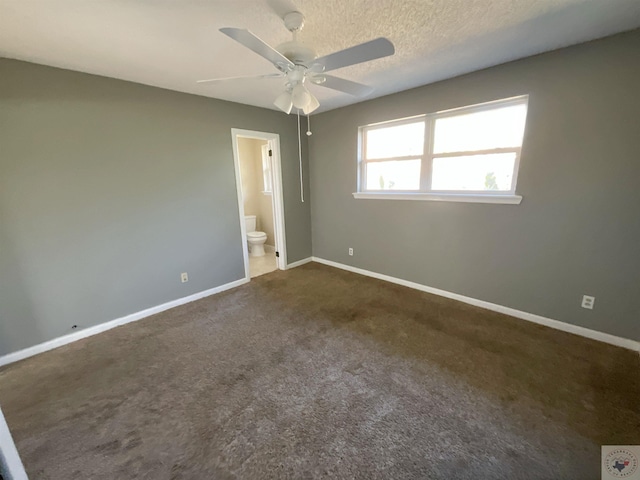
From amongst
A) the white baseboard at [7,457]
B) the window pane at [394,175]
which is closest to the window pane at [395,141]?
the window pane at [394,175]

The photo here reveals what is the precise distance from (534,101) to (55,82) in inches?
160

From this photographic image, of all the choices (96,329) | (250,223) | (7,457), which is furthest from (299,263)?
(7,457)

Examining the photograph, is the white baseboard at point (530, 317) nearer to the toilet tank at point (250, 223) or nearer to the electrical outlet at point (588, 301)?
the electrical outlet at point (588, 301)

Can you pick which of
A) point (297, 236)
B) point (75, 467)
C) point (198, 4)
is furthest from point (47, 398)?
point (297, 236)

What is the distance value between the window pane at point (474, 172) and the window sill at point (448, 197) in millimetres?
120

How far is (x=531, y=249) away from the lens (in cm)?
248

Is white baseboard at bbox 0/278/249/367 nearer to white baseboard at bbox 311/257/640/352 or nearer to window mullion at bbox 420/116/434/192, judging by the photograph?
white baseboard at bbox 311/257/640/352

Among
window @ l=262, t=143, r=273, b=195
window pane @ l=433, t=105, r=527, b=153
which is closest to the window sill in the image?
window pane @ l=433, t=105, r=527, b=153

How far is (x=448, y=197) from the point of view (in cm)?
290

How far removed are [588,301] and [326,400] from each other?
94.9 inches

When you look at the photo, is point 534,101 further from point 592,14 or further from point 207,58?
point 207,58

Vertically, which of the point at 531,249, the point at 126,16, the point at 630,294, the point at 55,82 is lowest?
the point at 630,294

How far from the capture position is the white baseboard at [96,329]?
7.26 ft

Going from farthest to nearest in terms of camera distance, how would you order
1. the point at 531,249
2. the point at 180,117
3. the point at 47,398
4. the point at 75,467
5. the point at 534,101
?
the point at 180,117 → the point at 531,249 → the point at 534,101 → the point at 47,398 → the point at 75,467
